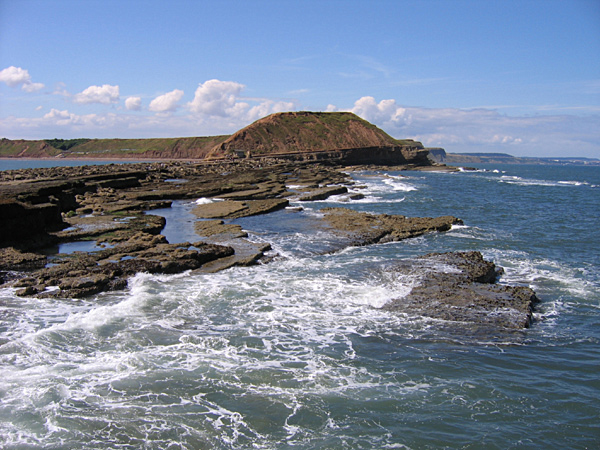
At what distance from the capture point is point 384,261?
1825 centimetres

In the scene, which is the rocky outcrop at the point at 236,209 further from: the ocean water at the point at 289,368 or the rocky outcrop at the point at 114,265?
the ocean water at the point at 289,368

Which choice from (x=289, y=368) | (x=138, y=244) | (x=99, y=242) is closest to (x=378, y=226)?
(x=138, y=244)

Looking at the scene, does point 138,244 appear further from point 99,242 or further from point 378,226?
point 378,226

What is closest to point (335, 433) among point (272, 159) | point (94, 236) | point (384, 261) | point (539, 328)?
point (539, 328)

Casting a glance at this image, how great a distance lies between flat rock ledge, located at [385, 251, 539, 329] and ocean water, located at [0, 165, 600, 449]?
0.45 m

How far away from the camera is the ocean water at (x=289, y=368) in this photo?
25.1ft

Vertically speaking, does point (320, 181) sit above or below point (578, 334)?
above

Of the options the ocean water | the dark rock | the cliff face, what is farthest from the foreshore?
the cliff face

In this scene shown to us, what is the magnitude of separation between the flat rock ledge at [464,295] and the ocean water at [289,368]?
17.6 inches

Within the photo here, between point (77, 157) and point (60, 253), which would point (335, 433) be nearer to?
point (60, 253)

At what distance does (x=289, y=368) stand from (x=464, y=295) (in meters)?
6.57

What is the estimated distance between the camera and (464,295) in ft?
44.4

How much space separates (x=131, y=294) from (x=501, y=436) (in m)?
11.1

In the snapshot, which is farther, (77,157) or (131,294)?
(77,157)
